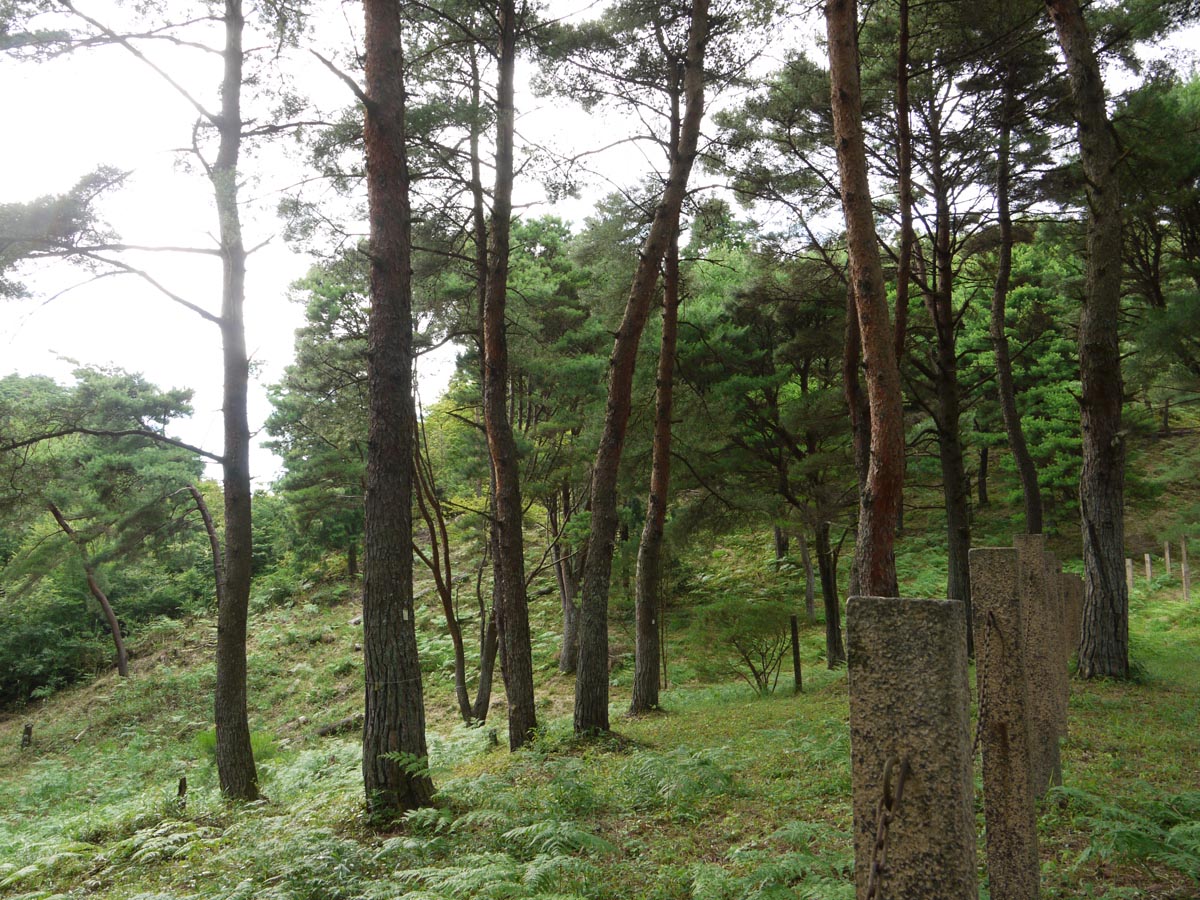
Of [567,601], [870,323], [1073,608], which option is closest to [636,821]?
[870,323]

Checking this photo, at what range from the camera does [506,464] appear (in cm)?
893

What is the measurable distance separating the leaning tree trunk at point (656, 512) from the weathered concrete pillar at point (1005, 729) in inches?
313

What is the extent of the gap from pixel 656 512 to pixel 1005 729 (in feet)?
26.8

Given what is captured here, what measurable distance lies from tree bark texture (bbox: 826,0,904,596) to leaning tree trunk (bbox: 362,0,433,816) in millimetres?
4143

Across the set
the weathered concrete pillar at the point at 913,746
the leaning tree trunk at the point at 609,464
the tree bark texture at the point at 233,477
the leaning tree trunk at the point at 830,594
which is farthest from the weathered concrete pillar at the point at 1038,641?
the leaning tree trunk at the point at 830,594

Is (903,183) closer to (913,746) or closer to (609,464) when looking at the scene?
(609,464)

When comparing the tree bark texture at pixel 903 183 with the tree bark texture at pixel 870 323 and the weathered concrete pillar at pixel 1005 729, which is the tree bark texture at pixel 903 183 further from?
the weathered concrete pillar at pixel 1005 729

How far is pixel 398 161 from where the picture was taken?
6.59 meters

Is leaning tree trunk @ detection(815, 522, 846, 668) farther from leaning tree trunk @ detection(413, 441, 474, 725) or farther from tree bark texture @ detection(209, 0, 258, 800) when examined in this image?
tree bark texture @ detection(209, 0, 258, 800)

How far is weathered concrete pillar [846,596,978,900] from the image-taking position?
1.72 meters

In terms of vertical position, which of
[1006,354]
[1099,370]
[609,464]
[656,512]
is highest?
[1006,354]

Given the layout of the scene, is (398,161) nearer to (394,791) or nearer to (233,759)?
(394,791)

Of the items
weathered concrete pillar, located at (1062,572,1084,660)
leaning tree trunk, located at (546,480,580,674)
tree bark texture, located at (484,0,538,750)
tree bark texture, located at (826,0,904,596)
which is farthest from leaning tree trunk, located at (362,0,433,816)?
leaning tree trunk, located at (546,480,580,674)

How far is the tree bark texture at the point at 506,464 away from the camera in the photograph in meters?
8.83
